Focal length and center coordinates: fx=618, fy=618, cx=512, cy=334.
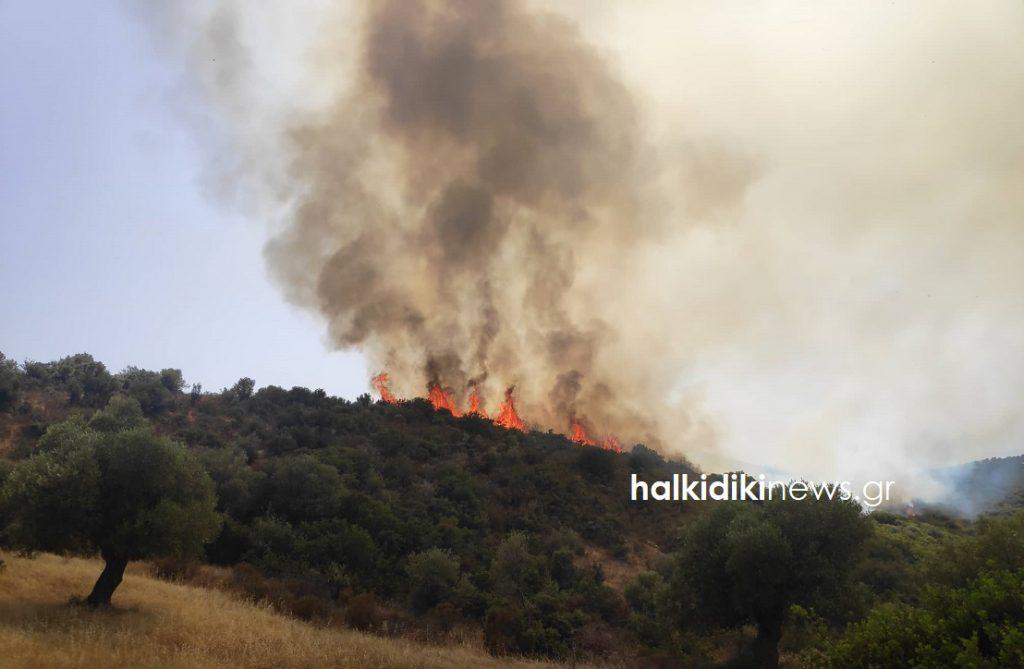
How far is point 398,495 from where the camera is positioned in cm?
4653

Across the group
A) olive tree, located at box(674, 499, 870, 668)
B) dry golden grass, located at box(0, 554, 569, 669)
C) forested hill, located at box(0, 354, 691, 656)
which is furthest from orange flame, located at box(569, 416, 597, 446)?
dry golden grass, located at box(0, 554, 569, 669)

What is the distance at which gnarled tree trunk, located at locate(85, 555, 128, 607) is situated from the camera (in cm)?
1994

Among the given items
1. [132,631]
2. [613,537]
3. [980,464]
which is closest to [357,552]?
[132,631]

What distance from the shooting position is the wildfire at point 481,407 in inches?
3211

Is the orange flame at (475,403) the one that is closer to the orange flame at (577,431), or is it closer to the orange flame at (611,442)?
the orange flame at (577,431)

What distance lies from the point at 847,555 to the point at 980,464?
80725 millimetres

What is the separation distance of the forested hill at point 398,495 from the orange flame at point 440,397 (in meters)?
5.98

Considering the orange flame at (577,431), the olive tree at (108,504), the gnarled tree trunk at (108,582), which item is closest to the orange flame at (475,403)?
the orange flame at (577,431)

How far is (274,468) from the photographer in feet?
141

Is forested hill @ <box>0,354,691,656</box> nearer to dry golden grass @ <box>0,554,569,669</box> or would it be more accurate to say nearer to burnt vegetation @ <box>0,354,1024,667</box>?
burnt vegetation @ <box>0,354,1024,667</box>

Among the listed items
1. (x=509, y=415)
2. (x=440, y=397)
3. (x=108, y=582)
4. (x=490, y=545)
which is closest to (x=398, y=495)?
(x=490, y=545)

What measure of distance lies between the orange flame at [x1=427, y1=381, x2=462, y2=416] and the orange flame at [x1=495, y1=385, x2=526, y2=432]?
222 inches

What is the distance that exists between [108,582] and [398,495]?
27.0m

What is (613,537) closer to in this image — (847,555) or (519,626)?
(519,626)
